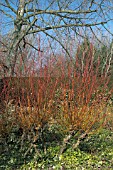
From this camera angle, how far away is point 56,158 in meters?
4.27

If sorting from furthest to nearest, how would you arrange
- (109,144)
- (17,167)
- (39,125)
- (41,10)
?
(41,10) < (109,144) < (39,125) < (17,167)

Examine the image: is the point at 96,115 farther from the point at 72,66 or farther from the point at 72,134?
the point at 72,66

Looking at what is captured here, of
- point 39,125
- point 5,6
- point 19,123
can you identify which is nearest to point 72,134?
point 39,125

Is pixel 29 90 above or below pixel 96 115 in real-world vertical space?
above

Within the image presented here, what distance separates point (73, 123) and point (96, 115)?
0.44 meters

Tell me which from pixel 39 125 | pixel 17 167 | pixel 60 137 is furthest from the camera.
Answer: pixel 60 137

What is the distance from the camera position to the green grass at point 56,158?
13.5ft

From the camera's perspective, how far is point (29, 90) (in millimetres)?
4605

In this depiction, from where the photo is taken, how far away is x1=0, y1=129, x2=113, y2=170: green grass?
4.12m

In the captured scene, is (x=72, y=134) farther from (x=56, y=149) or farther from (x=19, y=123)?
(x=19, y=123)

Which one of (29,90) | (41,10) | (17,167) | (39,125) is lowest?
(17,167)

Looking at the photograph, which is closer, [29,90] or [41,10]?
[29,90]

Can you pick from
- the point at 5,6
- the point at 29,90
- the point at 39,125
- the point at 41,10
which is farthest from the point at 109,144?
the point at 5,6

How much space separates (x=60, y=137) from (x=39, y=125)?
592mm
